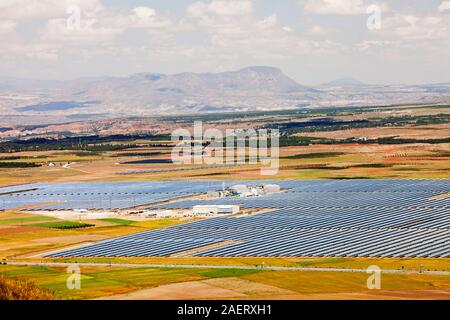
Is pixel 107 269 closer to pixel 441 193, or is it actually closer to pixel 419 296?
pixel 419 296

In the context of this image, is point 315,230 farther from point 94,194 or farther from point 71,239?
point 94,194

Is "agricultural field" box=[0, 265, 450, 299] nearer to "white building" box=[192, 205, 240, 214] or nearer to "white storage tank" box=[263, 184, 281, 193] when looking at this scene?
"white building" box=[192, 205, 240, 214]

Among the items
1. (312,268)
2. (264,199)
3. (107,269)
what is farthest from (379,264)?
(264,199)

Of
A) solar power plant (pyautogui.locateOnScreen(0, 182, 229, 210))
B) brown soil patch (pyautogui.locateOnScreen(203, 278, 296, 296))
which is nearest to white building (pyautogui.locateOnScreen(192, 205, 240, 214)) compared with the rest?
solar power plant (pyautogui.locateOnScreen(0, 182, 229, 210))

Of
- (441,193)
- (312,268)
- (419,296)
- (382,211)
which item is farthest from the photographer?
(441,193)
